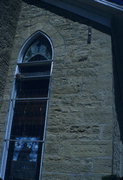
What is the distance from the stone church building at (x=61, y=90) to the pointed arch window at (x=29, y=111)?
0.02m

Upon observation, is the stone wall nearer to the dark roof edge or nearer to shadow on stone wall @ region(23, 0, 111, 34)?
shadow on stone wall @ region(23, 0, 111, 34)

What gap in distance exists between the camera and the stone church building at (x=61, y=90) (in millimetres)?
6172

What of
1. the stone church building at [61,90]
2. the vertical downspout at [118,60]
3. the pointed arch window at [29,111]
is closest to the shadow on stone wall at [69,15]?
the stone church building at [61,90]

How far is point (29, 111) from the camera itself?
7160 millimetres

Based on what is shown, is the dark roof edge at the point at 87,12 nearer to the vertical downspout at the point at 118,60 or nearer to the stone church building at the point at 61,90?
the stone church building at the point at 61,90

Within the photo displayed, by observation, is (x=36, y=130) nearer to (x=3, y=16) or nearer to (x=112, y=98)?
(x=112, y=98)

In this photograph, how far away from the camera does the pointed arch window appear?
6648 millimetres

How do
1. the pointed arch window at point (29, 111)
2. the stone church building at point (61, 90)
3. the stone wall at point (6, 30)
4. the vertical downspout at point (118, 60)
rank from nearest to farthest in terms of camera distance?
the stone church building at point (61, 90)
the pointed arch window at point (29, 111)
the vertical downspout at point (118, 60)
the stone wall at point (6, 30)

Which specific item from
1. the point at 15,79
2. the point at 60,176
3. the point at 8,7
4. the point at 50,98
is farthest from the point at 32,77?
the point at 60,176

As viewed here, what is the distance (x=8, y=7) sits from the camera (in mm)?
8008

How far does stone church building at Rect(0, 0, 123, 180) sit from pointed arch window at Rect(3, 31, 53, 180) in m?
0.02

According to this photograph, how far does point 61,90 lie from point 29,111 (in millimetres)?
983

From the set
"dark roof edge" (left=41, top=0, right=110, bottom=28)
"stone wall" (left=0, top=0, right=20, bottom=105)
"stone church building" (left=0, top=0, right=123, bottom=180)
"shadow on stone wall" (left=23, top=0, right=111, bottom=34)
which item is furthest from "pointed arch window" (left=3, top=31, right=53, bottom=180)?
"dark roof edge" (left=41, top=0, right=110, bottom=28)

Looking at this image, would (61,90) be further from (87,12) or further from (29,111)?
(87,12)
